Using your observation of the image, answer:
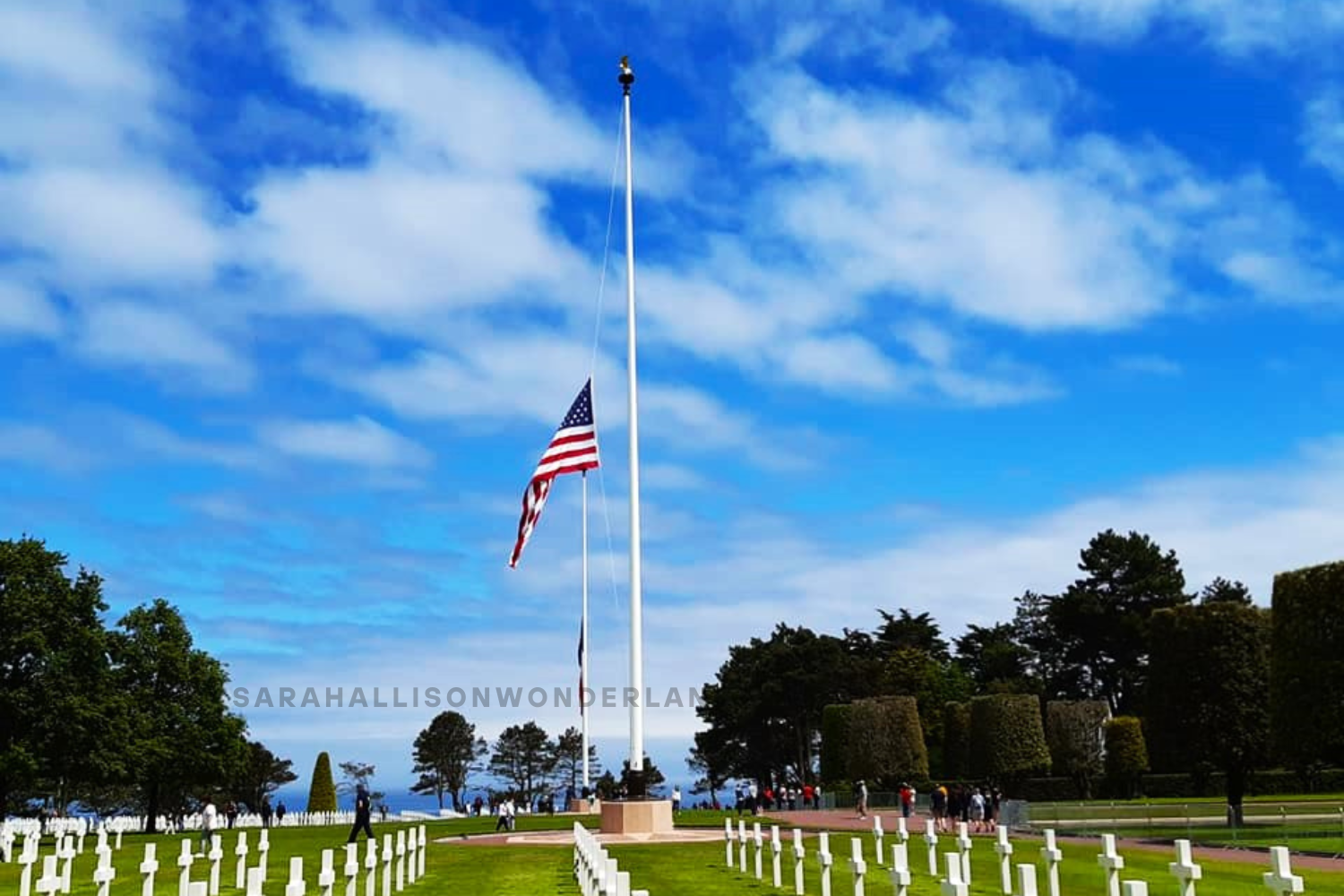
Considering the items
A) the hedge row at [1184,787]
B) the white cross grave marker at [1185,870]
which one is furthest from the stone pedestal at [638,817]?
the hedge row at [1184,787]

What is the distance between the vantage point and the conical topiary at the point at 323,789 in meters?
79.0

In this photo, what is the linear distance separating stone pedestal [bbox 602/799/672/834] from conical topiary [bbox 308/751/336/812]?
48783 millimetres

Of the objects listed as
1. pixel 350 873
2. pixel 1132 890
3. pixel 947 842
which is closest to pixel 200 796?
pixel 947 842

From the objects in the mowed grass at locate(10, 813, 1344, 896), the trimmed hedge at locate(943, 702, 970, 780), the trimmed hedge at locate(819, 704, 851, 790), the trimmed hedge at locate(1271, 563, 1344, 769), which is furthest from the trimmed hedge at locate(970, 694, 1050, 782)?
the mowed grass at locate(10, 813, 1344, 896)

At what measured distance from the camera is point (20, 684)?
2069 inches

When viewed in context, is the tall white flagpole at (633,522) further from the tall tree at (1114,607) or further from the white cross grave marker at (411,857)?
the tall tree at (1114,607)

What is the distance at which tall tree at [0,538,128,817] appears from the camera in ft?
169

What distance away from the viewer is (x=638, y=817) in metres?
34.6

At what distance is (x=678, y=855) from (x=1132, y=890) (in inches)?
869

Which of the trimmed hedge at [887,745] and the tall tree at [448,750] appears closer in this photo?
the trimmed hedge at [887,745]

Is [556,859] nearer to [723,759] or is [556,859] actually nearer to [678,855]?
[678,855]

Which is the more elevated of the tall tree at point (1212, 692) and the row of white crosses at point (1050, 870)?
the tall tree at point (1212, 692)

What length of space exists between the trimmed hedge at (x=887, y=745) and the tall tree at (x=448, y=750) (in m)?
60.3

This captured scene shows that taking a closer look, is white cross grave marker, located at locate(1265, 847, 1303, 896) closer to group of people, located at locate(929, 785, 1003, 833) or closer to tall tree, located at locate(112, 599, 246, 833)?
group of people, located at locate(929, 785, 1003, 833)
